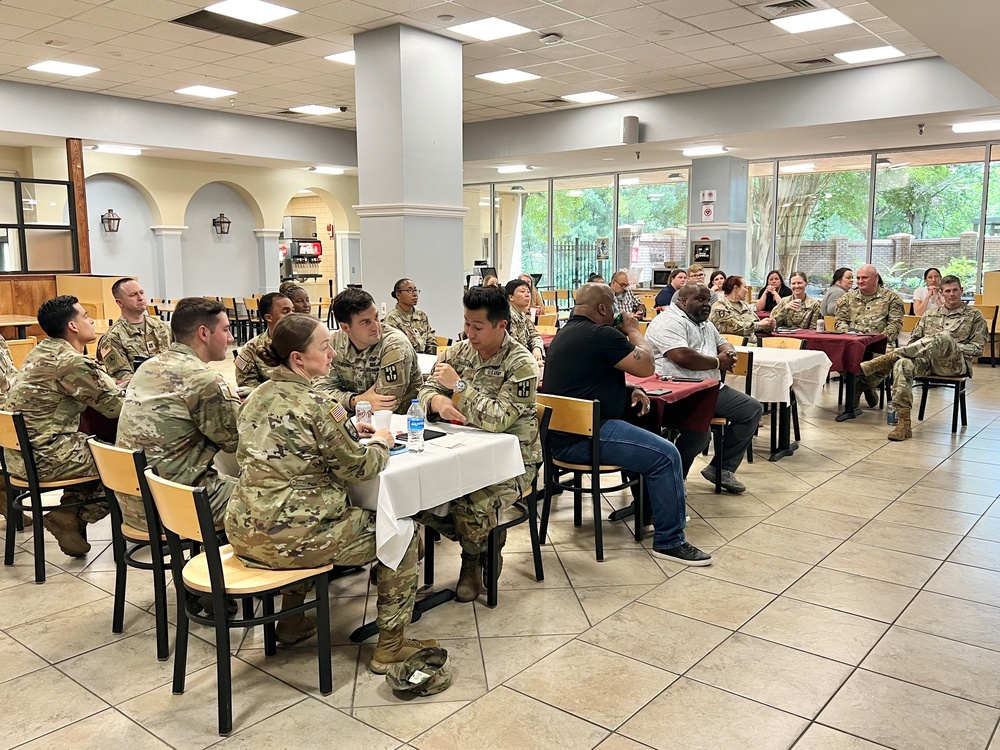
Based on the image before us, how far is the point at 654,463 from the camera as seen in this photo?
3814 millimetres

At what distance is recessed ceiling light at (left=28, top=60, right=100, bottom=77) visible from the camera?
29.1 feet

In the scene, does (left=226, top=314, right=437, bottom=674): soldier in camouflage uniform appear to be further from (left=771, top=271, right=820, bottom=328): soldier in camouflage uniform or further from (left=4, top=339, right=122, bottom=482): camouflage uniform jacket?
(left=771, top=271, right=820, bottom=328): soldier in camouflage uniform

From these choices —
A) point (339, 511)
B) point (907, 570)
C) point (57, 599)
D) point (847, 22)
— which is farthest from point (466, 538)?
point (847, 22)

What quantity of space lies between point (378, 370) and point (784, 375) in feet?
10.0

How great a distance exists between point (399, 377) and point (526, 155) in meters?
9.28

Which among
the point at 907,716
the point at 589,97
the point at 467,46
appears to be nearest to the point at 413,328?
the point at 467,46

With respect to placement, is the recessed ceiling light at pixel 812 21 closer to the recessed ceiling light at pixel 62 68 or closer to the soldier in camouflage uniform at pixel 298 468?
the soldier in camouflage uniform at pixel 298 468

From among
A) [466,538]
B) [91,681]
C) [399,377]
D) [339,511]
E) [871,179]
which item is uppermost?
[871,179]

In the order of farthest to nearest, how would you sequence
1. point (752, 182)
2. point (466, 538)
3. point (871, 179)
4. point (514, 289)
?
1. point (752, 182)
2. point (871, 179)
3. point (514, 289)
4. point (466, 538)

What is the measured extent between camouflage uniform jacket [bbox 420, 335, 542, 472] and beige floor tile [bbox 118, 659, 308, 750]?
4.11 feet

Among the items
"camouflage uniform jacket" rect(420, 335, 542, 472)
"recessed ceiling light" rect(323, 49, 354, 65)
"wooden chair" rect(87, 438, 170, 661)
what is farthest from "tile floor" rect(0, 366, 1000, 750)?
"recessed ceiling light" rect(323, 49, 354, 65)

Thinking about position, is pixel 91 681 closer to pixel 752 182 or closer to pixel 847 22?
pixel 847 22

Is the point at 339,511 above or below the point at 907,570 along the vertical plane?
above

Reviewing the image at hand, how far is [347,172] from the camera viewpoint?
51.1 feet
